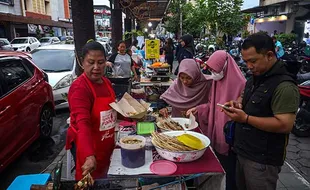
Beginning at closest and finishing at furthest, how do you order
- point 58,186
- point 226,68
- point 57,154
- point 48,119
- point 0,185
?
point 58,186 → point 226,68 → point 0,185 → point 57,154 → point 48,119

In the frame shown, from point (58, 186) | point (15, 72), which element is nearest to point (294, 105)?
point (58, 186)

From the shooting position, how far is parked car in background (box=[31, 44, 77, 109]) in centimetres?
634


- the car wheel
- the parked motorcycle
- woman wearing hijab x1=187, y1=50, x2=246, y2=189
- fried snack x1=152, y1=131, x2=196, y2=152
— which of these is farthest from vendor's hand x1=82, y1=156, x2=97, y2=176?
the parked motorcycle

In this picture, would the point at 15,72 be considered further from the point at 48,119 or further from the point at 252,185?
the point at 252,185

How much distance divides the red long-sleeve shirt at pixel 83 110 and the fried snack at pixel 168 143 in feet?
1.69

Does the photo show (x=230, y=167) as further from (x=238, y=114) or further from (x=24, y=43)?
(x=24, y=43)

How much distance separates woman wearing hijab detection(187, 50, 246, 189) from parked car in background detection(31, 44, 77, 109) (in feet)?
13.7

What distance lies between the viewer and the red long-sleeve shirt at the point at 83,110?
172 cm

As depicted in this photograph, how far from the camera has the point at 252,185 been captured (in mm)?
2033

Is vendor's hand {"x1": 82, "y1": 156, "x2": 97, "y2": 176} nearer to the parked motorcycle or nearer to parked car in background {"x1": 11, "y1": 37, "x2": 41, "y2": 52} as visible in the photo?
the parked motorcycle

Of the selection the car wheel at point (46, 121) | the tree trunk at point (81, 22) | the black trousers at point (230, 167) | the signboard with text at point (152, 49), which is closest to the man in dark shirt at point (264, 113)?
the black trousers at point (230, 167)

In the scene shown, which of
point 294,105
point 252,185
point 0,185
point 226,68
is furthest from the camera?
point 0,185

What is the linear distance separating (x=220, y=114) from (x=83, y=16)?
2700 mm

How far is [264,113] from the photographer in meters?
1.88
